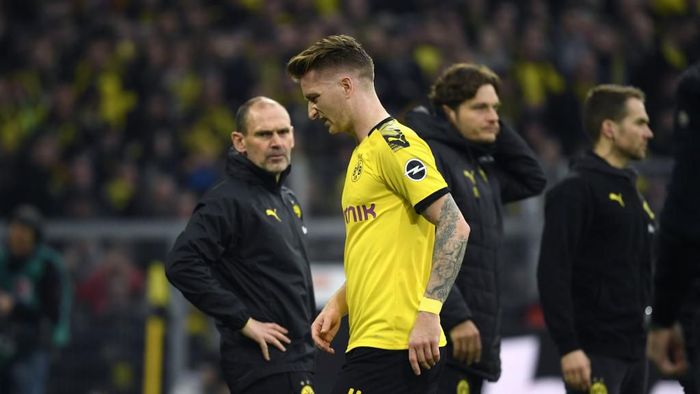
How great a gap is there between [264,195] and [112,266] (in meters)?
5.78

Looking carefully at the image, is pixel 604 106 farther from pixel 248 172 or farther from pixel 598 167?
pixel 248 172

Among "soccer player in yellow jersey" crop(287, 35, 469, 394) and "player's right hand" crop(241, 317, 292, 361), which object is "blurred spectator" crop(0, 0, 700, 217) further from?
"soccer player in yellow jersey" crop(287, 35, 469, 394)

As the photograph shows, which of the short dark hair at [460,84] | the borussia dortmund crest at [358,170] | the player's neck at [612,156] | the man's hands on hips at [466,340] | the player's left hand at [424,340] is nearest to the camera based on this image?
the player's left hand at [424,340]

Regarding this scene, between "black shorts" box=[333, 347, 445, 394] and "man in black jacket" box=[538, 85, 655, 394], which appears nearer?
"black shorts" box=[333, 347, 445, 394]

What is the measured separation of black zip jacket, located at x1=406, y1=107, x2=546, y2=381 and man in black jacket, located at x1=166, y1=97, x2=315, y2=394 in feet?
2.43

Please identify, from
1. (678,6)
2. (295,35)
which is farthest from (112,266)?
(678,6)

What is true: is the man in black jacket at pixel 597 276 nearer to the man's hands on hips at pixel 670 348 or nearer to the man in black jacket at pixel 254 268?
the man's hands on hips at pixel 670 348

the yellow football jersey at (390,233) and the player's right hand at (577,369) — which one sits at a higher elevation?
the yellow football jersey at (390,233)

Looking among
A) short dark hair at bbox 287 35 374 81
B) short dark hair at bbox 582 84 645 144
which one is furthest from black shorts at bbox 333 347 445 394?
short dark hair at bbox 582 84 645 144

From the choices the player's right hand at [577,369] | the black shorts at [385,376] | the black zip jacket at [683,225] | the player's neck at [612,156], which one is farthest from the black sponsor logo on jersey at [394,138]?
the player's neck at [612,156]

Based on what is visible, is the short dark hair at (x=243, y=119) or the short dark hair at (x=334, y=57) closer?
the short dark hair at (x=334, y=57)

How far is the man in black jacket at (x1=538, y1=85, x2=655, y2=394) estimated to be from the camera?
6602 millimetres

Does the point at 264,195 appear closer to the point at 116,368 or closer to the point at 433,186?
the point at 433,186

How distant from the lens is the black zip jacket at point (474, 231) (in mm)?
6484
